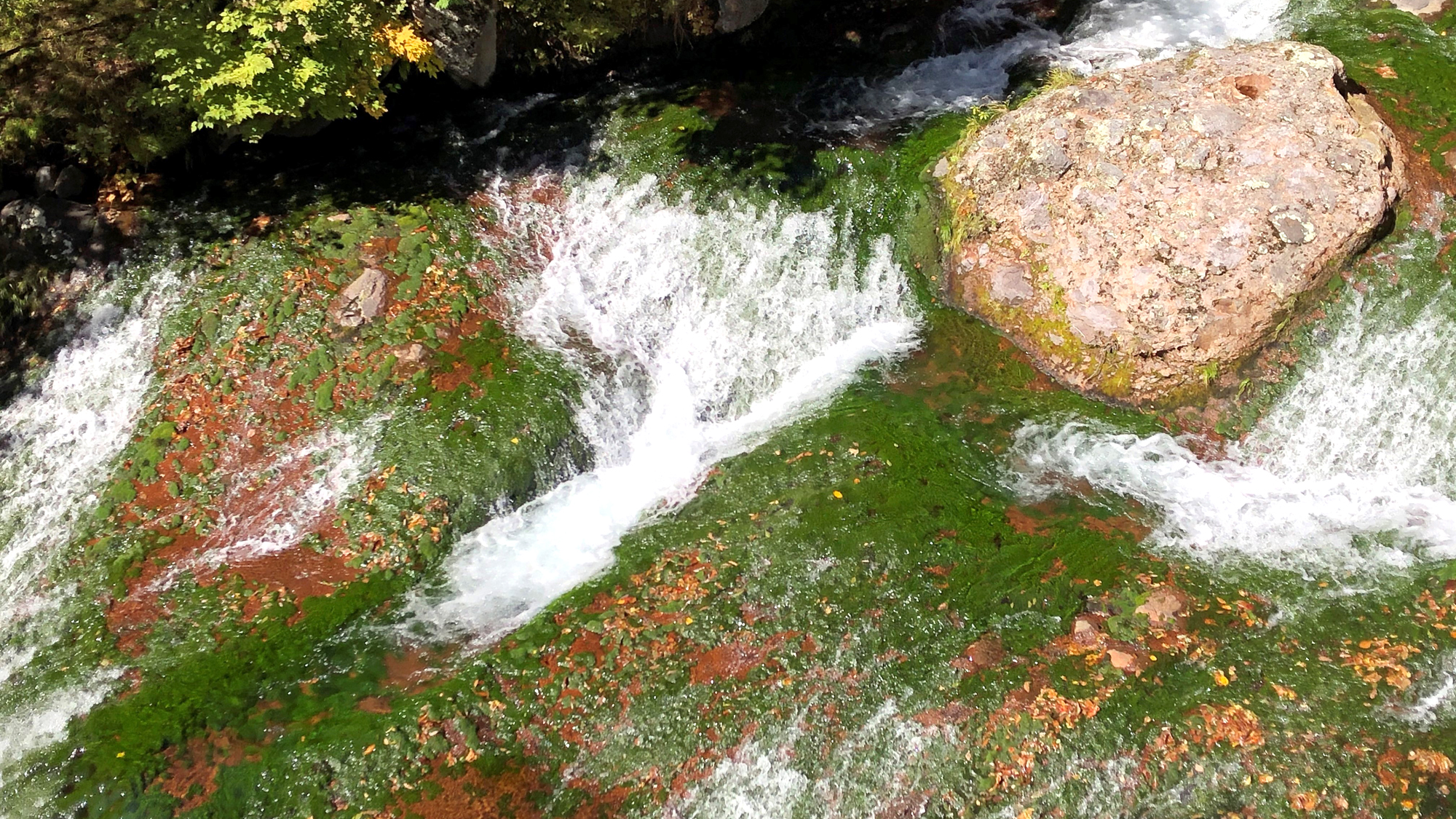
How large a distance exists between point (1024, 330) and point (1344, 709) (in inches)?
198

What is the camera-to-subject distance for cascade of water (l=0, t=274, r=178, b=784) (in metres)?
7.32

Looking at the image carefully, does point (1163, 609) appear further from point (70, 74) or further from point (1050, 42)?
point (70, 74)

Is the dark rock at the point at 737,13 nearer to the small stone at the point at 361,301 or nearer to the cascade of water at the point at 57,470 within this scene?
the small stone at the point at 361,301

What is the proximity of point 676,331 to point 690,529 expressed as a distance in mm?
3125

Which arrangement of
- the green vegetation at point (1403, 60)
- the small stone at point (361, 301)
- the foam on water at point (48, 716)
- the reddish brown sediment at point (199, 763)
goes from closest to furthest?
the reddish brown sediment at point (199, 763) < the foam on water at point (48, 716) < the small stone at point (361, 301) < the green vegetation at point (1403, 60)

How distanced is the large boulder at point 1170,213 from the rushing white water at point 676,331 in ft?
5.08

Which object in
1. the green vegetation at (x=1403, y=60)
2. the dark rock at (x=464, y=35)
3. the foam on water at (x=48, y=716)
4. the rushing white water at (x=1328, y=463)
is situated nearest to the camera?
the foam on water at (x=48, y=716)

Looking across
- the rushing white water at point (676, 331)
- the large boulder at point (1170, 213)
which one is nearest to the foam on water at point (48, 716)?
the rushing white water at point (676, 331)

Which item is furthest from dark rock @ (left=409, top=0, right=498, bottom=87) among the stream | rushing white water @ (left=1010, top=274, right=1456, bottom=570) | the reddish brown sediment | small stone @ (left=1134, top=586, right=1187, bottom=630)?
small stone @ (left=1134, top=586, right=1187, bottom=630)

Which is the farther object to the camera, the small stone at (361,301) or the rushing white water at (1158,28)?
the rushing white water at (1158,28)

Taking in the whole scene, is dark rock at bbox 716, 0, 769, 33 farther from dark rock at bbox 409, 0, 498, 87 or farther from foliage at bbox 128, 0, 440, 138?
foliage at bbox 128, 0, 440, 138

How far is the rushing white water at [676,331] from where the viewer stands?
30.5 ft

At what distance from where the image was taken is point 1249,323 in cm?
959

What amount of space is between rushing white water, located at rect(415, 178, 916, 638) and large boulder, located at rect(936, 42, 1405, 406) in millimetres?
1547
